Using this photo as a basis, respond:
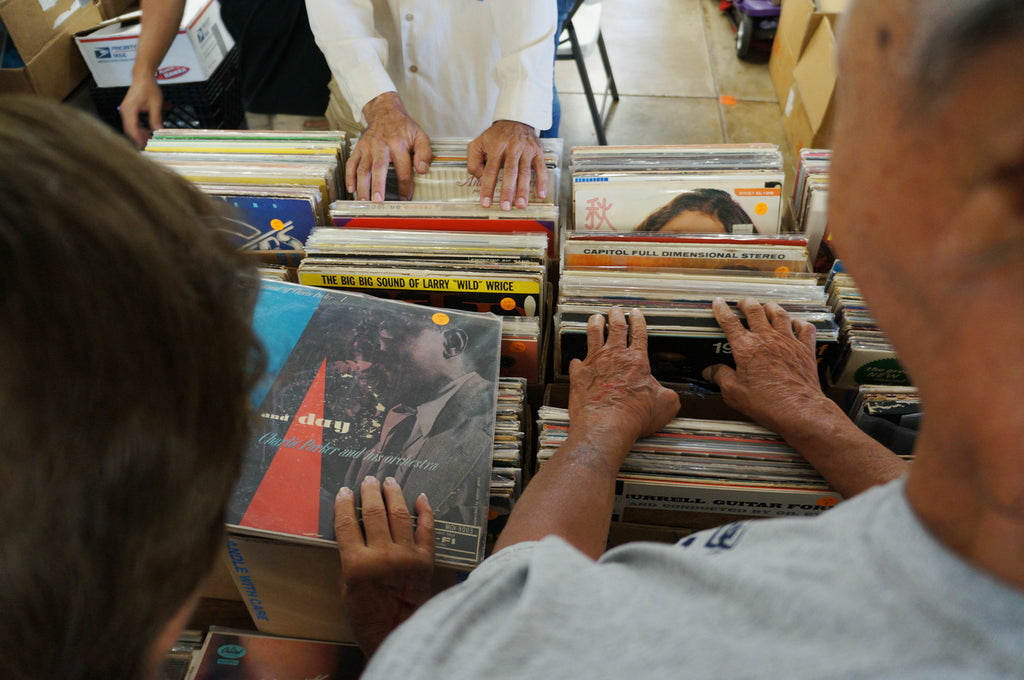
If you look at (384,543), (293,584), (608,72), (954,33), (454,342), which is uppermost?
(954,33)

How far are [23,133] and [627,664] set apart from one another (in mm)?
545

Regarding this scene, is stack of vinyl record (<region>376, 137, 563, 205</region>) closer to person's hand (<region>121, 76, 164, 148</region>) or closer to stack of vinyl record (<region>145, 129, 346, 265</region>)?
stack of vinyl record (<region>145, 129, 346, 265</region>)

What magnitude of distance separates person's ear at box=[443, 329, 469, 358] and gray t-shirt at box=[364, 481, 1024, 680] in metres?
0.56

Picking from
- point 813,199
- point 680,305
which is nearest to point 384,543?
point 680,305

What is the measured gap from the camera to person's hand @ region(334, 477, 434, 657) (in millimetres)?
906

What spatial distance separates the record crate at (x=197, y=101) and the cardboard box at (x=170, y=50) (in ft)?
→ 0.11

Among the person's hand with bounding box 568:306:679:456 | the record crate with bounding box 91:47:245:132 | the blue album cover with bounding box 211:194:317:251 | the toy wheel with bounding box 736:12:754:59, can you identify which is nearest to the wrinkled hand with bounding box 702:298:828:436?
the person's hand with bounding box 568:306:679:456

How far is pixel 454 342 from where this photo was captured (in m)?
1.11

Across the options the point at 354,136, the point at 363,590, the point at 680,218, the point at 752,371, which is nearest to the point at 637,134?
the point at 354,136

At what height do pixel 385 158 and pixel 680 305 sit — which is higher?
pixel 385 158

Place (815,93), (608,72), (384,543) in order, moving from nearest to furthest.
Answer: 1. (384,543)
2. (815,93)
3. (608,72)

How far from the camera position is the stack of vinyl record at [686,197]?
4.30 ft

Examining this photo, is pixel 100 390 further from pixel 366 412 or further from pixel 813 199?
pixel 813 199

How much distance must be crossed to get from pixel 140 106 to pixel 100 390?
1.83m
